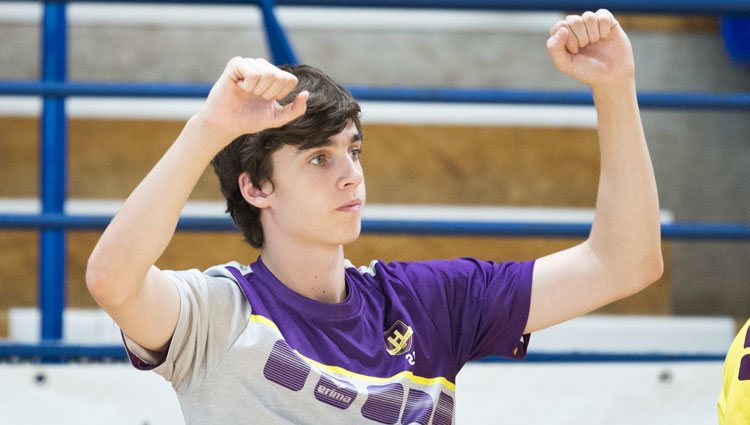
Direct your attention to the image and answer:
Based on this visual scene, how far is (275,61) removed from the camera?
2.05m

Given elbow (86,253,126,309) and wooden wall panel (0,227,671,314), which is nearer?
elbow (86,253,126,309)

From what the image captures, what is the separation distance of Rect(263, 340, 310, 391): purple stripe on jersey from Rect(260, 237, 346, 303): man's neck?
0.12 meters

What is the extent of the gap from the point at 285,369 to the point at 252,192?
257mm

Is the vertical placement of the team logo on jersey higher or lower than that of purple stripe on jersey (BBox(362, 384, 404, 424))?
higher

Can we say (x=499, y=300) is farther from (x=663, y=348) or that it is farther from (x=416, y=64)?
(x=416, y=64)

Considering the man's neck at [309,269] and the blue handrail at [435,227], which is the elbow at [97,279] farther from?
the blue handrail at [435,227]

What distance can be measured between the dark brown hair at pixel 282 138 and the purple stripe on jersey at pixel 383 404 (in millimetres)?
277

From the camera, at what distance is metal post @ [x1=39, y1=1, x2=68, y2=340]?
2080 millimetres

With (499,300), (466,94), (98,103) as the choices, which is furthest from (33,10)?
(499,300)

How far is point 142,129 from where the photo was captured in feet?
11.0

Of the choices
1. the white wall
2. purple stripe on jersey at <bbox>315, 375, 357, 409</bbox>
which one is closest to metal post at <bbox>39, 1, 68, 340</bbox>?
the white wall

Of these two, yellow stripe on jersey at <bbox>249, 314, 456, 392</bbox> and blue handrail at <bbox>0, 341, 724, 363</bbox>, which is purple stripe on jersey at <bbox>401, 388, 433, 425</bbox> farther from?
blue handrail at <bbox>0, 341, 724, 363</bbox>

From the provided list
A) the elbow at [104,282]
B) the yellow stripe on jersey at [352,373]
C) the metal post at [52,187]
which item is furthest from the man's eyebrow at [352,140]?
the metal post at [52,187]

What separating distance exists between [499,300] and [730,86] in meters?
2.53
